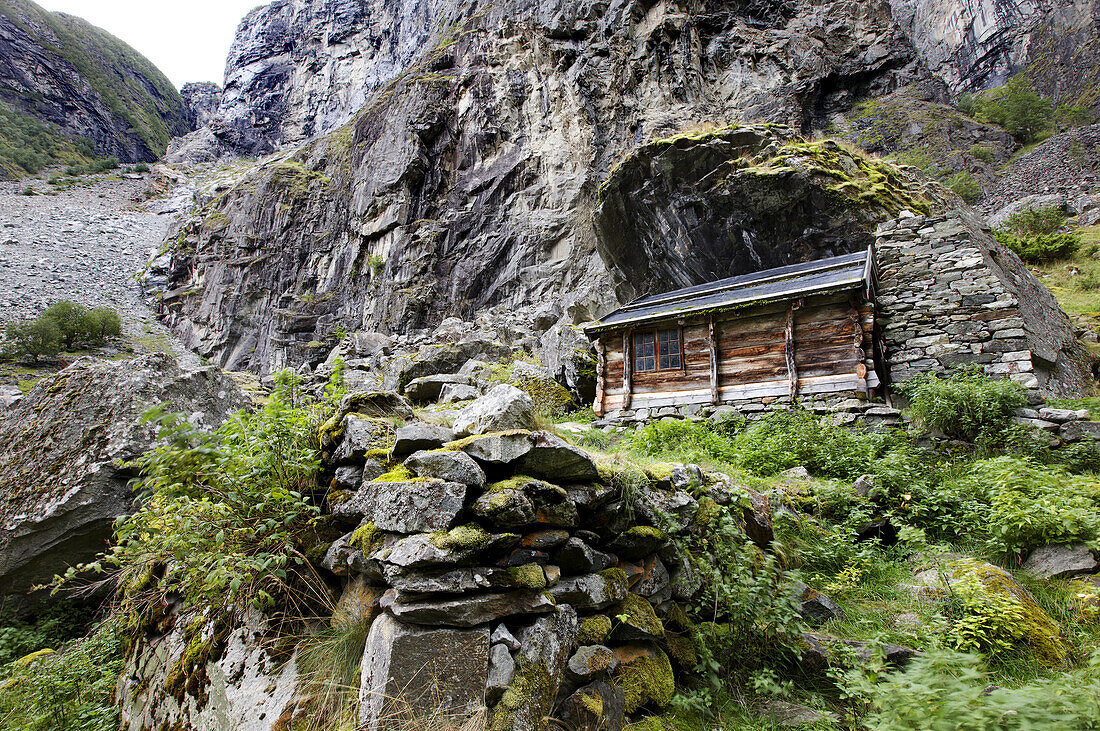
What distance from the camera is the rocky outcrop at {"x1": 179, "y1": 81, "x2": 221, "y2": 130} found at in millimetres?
98188

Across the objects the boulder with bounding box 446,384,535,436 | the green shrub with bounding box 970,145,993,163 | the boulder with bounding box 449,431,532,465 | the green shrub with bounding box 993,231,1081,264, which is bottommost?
the boulder with bounding box 449,431,532,465

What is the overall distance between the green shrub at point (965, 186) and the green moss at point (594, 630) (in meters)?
→ 38.3

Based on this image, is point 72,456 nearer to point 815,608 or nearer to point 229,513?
point 229,513

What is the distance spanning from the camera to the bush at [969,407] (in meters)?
7.98

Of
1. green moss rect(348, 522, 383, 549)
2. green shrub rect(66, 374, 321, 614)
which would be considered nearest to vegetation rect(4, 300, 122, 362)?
green shrub rect(66, 374, 321, 614)

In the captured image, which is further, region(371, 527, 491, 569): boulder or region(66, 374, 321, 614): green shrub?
region(66, 374, 321, 614): green shrub

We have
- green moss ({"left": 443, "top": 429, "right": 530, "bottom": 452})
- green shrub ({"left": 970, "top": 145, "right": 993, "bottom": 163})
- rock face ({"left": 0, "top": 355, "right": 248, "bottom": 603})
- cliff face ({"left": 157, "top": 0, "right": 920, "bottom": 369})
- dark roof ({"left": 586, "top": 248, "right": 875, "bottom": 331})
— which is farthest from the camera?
green shrub ({"left": 970, "top": 145, "right": 993, "bottom": 163})

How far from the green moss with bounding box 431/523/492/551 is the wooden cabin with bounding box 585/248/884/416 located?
1016cm

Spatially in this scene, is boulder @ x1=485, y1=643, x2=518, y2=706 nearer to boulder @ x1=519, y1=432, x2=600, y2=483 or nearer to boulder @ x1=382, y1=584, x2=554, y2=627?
boulder @ x1=382, y1=584, x2=554, y2=627

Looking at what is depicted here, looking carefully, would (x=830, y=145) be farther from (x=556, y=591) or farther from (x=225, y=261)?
(x=225, y=261)

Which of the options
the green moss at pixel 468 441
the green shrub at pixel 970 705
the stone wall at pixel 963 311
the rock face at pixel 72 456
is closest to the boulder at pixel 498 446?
the green moss at pixel 468 441

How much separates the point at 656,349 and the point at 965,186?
30.6 m

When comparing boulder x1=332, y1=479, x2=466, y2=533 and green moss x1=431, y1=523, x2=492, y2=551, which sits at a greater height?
boulder x1=332, y1=479, x2=466, y2=533

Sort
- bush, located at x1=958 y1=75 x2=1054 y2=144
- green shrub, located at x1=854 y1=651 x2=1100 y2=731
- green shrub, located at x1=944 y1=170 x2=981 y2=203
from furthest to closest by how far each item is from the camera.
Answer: bush, located at x1=958 y1=75 x2=1054 y2=144 < green shrub, located at x1=944 y1=170 x2=981 y2=203 < green shrub, located at x1=854 y1=651 x2=1100 y2=731
